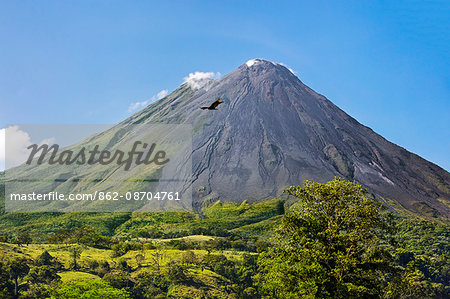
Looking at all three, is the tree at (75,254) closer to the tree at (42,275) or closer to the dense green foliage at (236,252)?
the dense green foliage at (236,252)

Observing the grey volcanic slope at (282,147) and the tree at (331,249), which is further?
the grey volcanic slope at (282,147)

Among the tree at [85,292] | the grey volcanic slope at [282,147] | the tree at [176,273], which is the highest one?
the grey volcanic slope at [282,147]

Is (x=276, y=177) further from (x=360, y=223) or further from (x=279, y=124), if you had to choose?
(x=360, y=223)

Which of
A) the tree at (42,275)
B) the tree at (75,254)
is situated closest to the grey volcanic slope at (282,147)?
the tree at (75,254)

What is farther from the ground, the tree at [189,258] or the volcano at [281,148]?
the volcano at [281,148]

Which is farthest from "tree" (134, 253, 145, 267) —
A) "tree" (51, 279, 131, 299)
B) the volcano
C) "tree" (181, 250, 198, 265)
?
the volcano

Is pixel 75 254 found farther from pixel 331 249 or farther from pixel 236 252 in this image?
pixel 331 249
